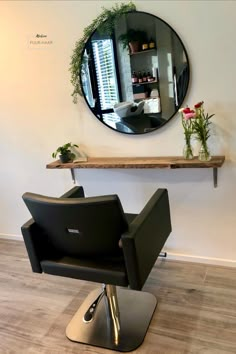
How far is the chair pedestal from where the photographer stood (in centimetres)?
172

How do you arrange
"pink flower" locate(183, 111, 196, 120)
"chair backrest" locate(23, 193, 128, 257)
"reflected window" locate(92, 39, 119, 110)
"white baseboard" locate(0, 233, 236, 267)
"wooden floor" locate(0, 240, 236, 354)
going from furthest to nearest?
"white baseboard" locate(0, 233, 236, 267), "reflected window" locate(92, 39, 119, 110), "pink flower" locate(183, 111, 196, 120), "wooden floor" locate(0, 240, 236, 354), "chair backrest" locate(23, 193, 128, 257)

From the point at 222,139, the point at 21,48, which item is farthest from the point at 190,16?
the point at 21,48

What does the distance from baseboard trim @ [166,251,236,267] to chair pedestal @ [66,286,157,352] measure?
46cm

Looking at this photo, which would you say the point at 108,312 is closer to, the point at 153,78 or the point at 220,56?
the point at 153,78

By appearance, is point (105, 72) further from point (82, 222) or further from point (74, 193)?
point (82, 222)

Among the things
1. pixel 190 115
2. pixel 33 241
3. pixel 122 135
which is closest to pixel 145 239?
pixel 33 241

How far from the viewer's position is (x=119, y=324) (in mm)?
1815

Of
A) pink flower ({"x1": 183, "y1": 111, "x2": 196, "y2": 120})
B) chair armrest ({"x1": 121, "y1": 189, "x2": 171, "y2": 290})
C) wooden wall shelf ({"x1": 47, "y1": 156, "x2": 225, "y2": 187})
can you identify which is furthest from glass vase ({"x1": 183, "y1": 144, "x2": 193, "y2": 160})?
chair armrest ({"x1": 121, "y1": 189, "x2": 171, "y2": 290})

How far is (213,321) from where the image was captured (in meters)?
1.78

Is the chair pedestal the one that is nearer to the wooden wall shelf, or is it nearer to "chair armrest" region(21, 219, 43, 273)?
"chair armrest" region(21, 219, 43, 273)

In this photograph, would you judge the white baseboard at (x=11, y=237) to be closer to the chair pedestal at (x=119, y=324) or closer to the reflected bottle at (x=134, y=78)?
the chair pedestal at (x=119, y=324)

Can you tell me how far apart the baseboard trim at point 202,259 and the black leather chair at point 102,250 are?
0.50 m

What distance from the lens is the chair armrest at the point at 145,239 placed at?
1.36 m

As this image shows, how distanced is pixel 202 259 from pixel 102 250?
113 cm
